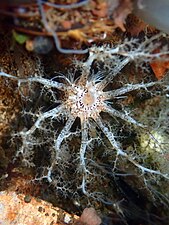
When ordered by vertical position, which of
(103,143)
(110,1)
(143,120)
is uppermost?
(110,1)

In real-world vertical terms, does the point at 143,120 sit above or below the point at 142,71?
below

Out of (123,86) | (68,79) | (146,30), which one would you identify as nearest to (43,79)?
(68,79)

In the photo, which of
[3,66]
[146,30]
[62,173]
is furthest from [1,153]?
[146,30]

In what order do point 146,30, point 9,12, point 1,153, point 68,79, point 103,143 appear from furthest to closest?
point 1,153
point 103,143
point 68,79
point 146,30
point 9,12

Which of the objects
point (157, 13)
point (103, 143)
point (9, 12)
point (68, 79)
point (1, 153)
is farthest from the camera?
point (1, 153)

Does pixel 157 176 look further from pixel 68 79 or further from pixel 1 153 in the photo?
pixel 1 153

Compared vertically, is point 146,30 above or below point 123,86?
above

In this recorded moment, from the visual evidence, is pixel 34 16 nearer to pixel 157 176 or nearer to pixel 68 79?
pixel 68 79

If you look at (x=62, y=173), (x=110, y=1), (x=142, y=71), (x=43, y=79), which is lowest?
(x=62, y=173)

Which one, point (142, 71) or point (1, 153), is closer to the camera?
point (142, 71)
